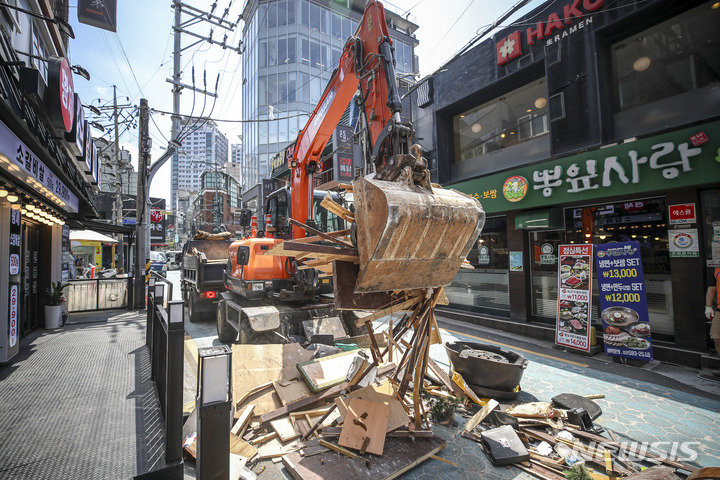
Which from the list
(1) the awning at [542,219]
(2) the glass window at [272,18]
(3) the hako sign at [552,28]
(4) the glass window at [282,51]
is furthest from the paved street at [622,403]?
(2) the glass window at [272,18]

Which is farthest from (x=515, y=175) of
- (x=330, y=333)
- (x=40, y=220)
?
(x=40, y=220)

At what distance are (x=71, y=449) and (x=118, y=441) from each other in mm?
342

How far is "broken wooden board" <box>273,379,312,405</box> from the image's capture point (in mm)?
4121

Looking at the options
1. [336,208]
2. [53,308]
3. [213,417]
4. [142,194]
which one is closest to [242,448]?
[213,417]

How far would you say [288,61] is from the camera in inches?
1399

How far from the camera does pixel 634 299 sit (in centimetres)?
609

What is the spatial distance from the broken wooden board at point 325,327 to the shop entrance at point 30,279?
19.9 ft

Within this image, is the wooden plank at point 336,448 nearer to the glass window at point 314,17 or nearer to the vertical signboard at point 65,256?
the vertical signboard at point 65,256

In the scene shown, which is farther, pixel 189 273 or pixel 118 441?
pixel 189 273

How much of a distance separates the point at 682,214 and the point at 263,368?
25.9 feet

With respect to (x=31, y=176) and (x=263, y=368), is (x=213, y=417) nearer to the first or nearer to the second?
(x=263, y=368)

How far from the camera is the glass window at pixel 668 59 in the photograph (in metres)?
6.33

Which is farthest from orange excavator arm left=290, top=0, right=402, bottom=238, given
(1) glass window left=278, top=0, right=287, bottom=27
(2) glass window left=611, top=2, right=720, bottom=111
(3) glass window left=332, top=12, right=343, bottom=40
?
(3) glass window left=332, top=12, right=343, bottom=40

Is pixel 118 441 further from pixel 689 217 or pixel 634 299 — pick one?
pixel 689 217
